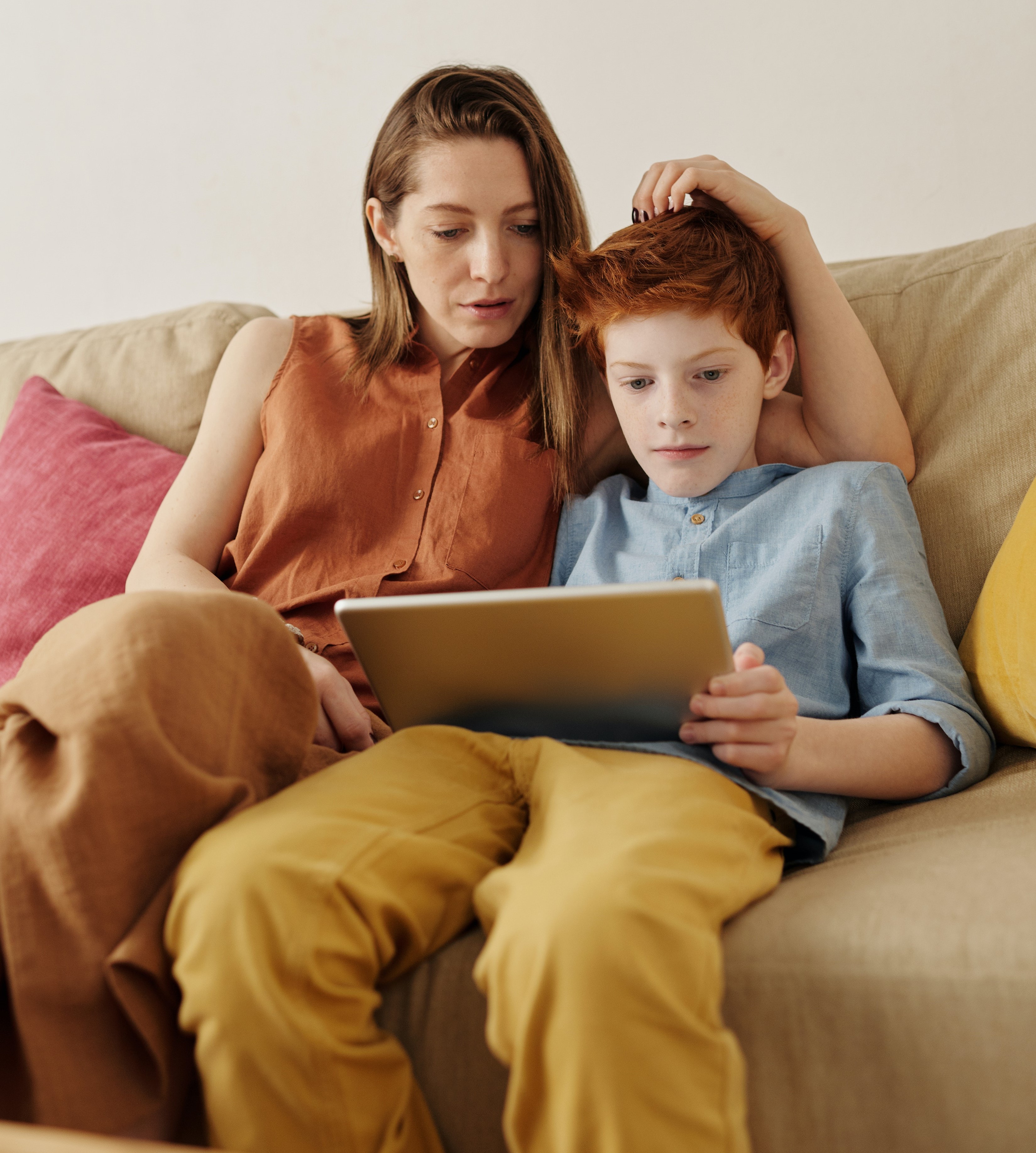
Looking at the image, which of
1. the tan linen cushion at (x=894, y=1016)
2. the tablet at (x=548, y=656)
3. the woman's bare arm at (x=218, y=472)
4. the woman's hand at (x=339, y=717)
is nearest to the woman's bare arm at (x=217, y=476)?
the woman's bare arm at (x=218, y=472)

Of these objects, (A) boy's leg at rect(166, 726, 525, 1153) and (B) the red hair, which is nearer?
(A) boy's leg at rect(166, 726, 525, 1153)

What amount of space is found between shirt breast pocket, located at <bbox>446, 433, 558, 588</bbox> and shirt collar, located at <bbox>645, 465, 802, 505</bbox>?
0.18 metres

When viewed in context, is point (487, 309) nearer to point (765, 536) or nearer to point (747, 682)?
point (765, 536)

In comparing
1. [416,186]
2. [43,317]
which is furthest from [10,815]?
[43,317]

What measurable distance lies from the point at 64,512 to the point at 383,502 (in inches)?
19.4

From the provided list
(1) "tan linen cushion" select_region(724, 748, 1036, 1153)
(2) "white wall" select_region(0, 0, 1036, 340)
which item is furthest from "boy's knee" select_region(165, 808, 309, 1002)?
(2) "white wall" select_region(0, 0, 1036, 340)

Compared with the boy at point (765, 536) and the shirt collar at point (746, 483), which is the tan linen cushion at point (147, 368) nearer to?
the boy at point (765, 536)

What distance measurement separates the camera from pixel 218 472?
1283 millimetres

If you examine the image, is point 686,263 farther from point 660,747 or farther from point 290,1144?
point 290,1144

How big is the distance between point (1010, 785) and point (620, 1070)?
0.55m

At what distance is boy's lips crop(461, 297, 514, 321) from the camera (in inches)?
49.8

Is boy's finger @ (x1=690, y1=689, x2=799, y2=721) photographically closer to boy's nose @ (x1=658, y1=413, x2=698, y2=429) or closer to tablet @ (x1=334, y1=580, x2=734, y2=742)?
tablet @ (x1=334, y1=580, x2=734, y2=742)

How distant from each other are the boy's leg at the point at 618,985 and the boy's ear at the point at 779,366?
595 millimetres

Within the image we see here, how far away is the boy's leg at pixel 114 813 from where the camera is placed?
2.05 feet
